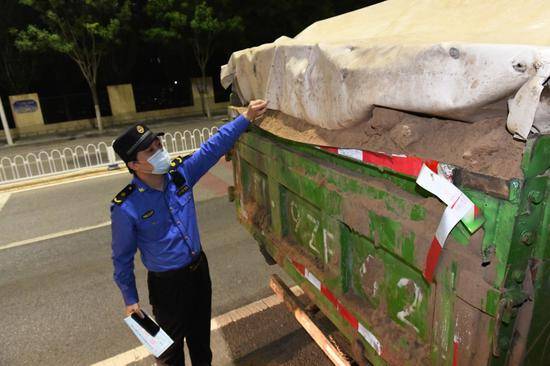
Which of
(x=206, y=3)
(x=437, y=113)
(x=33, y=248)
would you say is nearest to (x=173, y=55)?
(x=206, y=3)

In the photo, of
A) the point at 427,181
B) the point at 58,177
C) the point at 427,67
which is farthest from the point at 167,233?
the point at 58,177

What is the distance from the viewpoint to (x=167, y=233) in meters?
→ 2.71

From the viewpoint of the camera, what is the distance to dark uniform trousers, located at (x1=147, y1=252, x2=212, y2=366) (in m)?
2.78

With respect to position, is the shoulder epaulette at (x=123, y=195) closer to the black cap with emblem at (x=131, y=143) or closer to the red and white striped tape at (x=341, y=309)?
the black cap with emblem at (x=131, y=143)

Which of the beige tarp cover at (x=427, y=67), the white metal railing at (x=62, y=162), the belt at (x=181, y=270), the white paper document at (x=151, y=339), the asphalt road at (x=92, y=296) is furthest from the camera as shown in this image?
the white metal railing at (x=62, y=162)

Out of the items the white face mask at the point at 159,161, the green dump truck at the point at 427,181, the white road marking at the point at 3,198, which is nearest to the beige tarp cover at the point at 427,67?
the green dump truck at the point at 427,181

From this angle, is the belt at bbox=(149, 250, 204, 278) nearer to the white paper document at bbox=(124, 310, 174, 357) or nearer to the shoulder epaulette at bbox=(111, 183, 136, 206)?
the white paper document at bbox=(124, 310, 174, 357)

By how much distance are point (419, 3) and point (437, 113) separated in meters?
1.38

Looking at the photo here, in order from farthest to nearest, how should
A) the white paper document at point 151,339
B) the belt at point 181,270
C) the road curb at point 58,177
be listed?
the road curb at point 58,177, the belt at point 181,270, the white paper document at point 151,339

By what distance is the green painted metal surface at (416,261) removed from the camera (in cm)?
129

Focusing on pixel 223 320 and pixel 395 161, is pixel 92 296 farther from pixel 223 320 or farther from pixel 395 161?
pixel 395 161

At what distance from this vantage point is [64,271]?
5.10 meters

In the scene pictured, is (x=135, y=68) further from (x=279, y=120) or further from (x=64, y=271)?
(x=279, y=120)

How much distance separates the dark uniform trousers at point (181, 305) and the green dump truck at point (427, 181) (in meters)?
0.83
